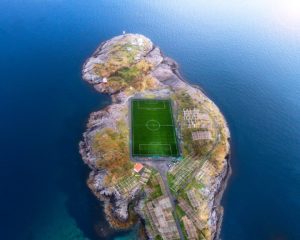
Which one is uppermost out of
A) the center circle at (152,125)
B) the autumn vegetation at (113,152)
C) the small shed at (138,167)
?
the center circle at (152,125)

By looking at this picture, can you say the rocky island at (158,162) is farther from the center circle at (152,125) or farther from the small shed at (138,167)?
the center circle at (152,125)

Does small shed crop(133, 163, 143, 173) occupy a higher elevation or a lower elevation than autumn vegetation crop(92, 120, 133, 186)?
lower

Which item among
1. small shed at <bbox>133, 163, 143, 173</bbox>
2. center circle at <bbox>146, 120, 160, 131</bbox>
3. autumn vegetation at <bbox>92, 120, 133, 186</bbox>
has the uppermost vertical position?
center circle at <bbox>146, 120, 160, 131</bbox>

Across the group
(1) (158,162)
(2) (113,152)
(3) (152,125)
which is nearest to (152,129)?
(3) (152,125)

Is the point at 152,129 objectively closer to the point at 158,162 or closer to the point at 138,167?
the point at 158,162

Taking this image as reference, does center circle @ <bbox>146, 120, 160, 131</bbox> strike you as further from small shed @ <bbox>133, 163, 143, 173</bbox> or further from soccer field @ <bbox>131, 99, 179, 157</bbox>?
small shed @ <bbox>133, 163, 143, 173</bbox>

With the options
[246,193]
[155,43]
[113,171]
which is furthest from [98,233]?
[155,43]

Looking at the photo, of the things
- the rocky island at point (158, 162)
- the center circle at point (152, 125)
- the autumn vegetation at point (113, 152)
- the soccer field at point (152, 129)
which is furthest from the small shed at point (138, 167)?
the center circle at point (152, 125)

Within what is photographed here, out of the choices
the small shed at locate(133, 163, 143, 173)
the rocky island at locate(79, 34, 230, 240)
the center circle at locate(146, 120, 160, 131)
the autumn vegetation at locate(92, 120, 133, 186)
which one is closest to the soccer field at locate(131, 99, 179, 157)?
the center circle at locate(146, 120, 160, 131)
